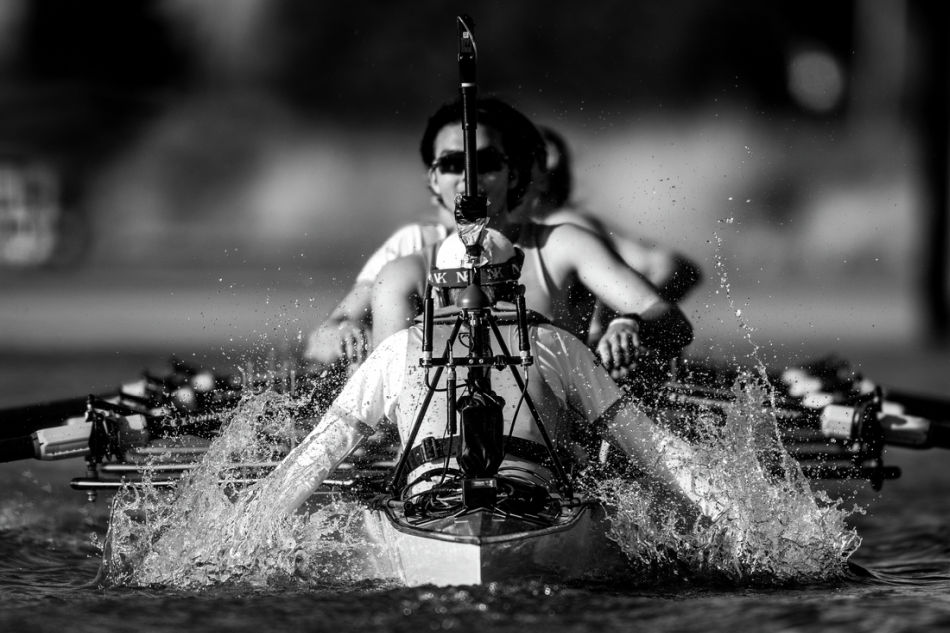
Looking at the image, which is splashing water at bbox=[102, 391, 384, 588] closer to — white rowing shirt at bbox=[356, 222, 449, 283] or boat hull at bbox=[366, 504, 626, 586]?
boat hull at bbox=[366, 504, 626, 586]

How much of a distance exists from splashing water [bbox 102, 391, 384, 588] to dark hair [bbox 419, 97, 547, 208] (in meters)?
1.58

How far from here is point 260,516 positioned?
4.89m

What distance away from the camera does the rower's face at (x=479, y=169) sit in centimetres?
596

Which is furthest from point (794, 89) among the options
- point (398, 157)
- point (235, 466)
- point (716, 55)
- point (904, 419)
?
point (235, 466)

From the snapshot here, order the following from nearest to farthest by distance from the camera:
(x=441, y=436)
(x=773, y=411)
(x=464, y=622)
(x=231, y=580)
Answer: (x=464, y=622), (x=441, y=436), (x=231, y=580), (x=773, y=411)

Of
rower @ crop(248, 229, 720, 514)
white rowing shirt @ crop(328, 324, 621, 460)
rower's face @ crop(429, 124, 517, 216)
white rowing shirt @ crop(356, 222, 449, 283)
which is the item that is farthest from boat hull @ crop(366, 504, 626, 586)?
white rowing shirt @ crop(356, 222, 449, 283)

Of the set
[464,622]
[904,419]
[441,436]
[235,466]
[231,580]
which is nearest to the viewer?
[464,622]

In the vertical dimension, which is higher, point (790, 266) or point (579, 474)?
point (790, 266)

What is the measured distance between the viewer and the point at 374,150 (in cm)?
1948

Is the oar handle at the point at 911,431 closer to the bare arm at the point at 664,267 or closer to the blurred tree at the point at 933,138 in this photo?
the bare arm at the point at 664,267

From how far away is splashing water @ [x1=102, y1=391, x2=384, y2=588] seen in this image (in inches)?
197

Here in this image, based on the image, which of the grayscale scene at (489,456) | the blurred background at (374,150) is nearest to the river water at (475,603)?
the grayscale scene at (489,456)

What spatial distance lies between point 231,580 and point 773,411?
2325mm

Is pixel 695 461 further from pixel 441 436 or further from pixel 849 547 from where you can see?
pixel 849 547
